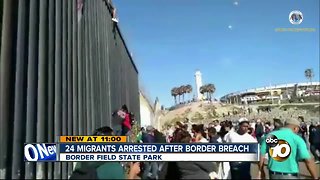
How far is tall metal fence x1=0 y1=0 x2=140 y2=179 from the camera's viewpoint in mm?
4270

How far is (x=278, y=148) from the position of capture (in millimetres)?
3990

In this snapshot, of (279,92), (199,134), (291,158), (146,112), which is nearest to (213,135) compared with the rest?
(199,134)

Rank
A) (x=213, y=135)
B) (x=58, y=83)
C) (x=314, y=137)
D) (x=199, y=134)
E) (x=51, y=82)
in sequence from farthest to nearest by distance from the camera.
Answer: (x=314, y=137)
(x=213, y=135)
(x=199, y=134)
(x=58, y=83)
(x=51, y=82)

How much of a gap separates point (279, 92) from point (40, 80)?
5.70 metres

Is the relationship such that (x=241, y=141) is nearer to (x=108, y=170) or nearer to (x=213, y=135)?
(x=213, y=135)

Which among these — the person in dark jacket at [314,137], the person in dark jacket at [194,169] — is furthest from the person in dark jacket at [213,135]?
the person in dark jacket at [314,137]

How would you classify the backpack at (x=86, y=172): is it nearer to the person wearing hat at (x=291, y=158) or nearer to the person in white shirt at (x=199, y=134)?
the person wearing hat at (x=291, y=158)

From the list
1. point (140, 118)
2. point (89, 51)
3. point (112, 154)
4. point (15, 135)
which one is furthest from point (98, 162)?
point (140, 118)

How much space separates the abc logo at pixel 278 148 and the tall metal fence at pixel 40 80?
2.21 m

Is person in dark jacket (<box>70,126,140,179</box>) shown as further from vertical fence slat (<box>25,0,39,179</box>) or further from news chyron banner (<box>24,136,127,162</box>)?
vertical fence slat (<box>25,0,39,179</box>)

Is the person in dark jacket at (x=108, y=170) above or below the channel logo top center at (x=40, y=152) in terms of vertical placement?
below

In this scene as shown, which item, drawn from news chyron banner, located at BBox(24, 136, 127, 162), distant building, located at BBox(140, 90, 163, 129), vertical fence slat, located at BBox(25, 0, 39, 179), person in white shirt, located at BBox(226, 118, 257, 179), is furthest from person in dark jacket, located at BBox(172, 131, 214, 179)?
distant building, located at BBox(140, 90, 163, 129)

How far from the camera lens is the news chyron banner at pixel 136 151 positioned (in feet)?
12.7

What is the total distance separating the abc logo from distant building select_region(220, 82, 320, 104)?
10.1 feet
